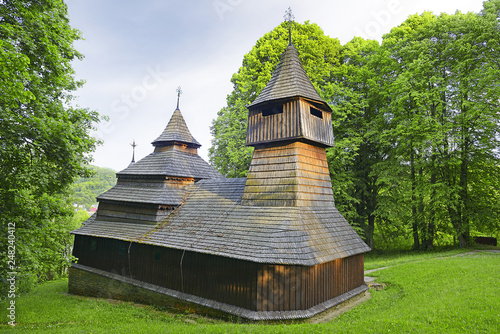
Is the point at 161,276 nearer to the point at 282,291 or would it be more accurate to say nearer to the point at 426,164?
the point at 282,291

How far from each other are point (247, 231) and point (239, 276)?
1664 mm

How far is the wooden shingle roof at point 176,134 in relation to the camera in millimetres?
18075

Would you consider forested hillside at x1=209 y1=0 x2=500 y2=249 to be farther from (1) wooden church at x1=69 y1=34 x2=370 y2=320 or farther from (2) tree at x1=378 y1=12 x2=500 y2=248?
(1) wooden church at x1=69 y1=34 x2=370 y2=320

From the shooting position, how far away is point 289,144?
12.0 meters

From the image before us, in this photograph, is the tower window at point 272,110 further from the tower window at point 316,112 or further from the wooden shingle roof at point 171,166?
the wooden shingle roof at point 171,166

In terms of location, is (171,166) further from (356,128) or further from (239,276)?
(356,128)

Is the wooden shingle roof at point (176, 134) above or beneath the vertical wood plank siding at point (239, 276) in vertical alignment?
above

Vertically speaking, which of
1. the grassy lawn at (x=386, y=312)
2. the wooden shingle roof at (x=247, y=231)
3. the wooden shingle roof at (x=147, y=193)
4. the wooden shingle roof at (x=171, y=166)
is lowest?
the grassy lawn at (x=386, y=312)

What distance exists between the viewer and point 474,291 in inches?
350

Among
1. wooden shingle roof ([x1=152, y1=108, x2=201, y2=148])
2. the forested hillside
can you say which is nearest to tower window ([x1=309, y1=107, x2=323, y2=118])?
the forested hillside

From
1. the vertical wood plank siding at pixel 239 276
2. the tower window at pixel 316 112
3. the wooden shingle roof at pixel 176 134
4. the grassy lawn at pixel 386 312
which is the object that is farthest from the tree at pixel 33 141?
the tower window at pixel 316 112

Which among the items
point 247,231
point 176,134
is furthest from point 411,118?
point 176,134

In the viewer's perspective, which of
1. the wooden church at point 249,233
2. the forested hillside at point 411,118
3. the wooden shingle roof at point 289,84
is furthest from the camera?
the forested hillside at point 411,118

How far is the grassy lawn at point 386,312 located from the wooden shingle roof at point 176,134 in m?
9.46
